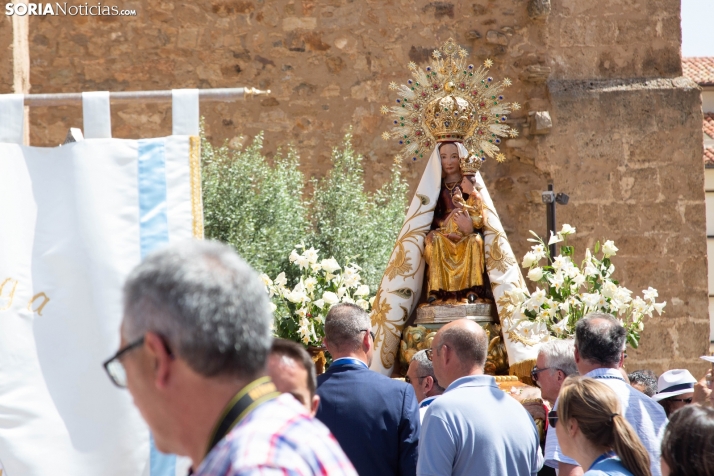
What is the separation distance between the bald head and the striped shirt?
7.04ft

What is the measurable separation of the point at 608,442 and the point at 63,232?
6.02 ft

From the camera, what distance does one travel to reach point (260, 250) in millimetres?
9172

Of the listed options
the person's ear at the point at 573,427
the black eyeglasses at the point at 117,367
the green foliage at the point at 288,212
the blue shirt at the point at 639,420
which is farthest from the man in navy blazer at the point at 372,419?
the green foliage at the point at 288,212

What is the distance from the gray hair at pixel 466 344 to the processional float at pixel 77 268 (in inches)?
44.8

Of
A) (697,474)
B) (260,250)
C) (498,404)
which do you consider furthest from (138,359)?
(260,250)

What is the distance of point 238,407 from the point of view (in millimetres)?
1396

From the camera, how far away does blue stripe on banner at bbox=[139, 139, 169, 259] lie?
118 inches

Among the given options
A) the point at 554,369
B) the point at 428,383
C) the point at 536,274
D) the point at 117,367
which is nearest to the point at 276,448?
the point at 117,367

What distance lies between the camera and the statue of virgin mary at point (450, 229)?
221 inches

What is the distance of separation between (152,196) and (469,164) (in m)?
→ 3.03

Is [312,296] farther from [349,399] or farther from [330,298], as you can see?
[349,399]

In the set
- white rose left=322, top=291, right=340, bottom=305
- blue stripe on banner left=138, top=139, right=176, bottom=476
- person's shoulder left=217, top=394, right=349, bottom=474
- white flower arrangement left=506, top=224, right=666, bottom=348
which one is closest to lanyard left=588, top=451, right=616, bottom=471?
blue stripe on banner left=138, top=139, right=176, bottom=476

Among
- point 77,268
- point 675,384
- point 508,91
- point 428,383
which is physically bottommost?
point 675,384

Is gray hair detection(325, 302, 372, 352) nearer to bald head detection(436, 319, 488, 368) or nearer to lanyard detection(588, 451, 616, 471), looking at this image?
bald head detection(436, 319, 488, 368)
